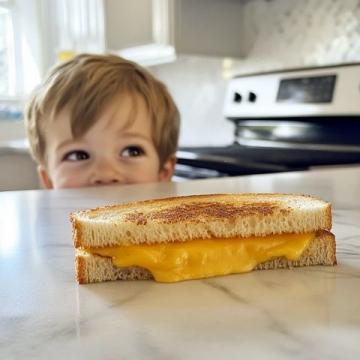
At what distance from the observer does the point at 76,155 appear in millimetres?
1214

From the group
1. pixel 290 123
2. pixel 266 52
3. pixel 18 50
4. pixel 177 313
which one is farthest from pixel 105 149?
pixel 18 50

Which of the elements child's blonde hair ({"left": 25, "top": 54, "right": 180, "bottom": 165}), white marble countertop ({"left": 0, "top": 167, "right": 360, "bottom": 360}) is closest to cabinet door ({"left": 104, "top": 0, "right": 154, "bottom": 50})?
child's blonde hair ({"left": 25, "top": 54, "right": 180, "bottom": 165})

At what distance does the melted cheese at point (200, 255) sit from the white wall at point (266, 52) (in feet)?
5.37

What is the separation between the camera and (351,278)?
0.37 metres

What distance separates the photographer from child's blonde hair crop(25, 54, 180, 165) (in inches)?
47.0

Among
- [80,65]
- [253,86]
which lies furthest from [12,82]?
[80,65]

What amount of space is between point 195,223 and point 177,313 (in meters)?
0.09

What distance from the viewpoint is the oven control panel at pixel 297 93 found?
5.86 ft

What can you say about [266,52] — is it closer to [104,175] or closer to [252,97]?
[252,97]

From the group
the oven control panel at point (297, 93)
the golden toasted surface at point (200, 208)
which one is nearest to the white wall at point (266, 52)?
the oven control panel at point (297, 93)

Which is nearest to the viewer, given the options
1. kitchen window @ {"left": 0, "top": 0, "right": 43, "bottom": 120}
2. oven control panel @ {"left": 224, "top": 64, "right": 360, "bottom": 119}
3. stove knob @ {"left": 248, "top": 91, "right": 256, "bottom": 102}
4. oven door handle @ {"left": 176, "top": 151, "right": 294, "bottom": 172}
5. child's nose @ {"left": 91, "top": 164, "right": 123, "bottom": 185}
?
child's nose @ {"left": 91, "top": 164, "right": 123, "bottom": 185}

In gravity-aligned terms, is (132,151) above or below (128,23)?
below

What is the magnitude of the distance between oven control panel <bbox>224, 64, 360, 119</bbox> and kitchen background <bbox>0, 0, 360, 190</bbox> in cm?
10

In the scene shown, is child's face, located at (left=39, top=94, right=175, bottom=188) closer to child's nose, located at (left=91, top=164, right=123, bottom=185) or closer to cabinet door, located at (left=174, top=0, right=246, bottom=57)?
child's nose, located at (left=91, top=164, right=123, bottom=185)
